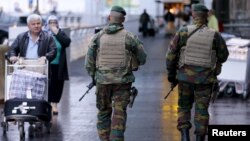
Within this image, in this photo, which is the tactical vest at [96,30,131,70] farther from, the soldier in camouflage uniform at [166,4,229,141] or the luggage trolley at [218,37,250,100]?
the luggage trolley at [218,37,250,100]

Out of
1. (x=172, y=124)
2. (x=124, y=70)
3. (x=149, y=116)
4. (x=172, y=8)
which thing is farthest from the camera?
(x=172, y=8)

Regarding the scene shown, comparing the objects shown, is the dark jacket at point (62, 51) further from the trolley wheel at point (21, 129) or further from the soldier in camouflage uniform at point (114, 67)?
the soldier in camouflage uniform at point (114, 67)

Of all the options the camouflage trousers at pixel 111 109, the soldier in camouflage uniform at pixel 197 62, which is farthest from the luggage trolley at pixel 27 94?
the soldier in camouflage uniform at pixel 197 62

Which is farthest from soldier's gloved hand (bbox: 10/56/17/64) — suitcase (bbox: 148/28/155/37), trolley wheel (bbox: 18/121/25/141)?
suitcase (bbox: 148/28/155/37)

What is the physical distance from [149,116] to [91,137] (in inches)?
89.0

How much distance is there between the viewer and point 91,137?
1148cm

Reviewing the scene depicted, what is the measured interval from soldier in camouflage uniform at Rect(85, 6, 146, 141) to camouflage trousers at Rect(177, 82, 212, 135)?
30.1 inches

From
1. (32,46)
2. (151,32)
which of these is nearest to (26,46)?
(32,46)

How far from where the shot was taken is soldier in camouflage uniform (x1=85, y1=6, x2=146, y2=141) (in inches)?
386

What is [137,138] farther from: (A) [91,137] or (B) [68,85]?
(B) [68,85]

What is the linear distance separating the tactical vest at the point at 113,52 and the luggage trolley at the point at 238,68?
6284mm

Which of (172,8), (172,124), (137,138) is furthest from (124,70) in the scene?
(172,8)

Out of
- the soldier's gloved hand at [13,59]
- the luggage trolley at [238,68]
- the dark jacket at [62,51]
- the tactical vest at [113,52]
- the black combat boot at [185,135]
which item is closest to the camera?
the tactical vest at [113,52]

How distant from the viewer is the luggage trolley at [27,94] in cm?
1108
